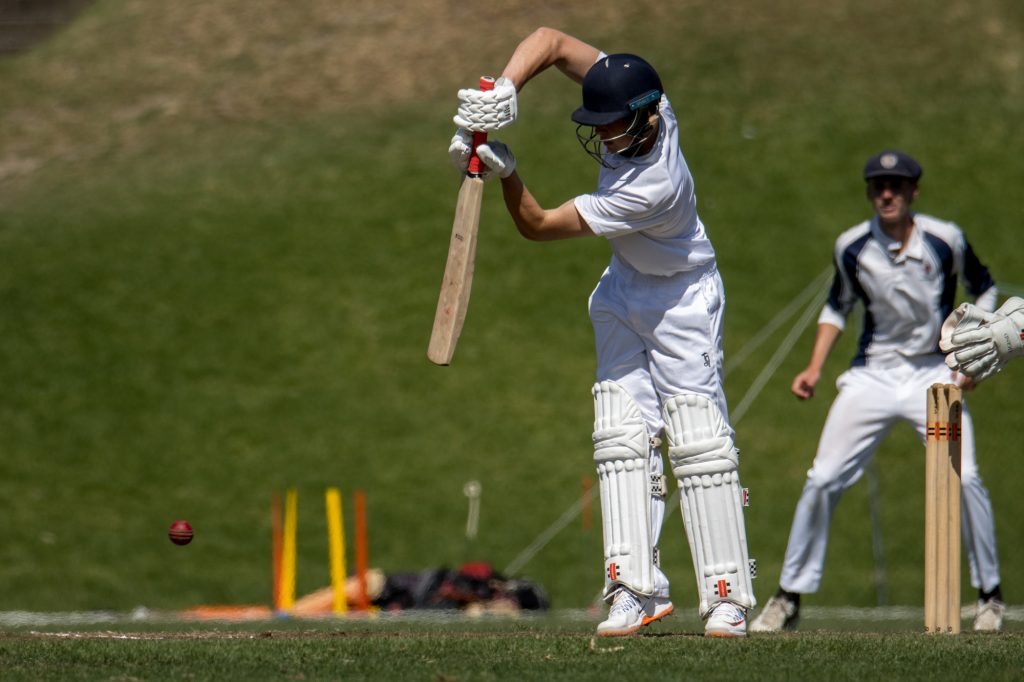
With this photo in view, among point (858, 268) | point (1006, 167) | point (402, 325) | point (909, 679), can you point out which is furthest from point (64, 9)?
point (909, 679)

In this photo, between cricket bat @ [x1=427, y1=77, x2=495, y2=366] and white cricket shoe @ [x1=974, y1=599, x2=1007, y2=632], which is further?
white cricket shoe @ [x1=974, y1=599, x2=1007, y2=632]

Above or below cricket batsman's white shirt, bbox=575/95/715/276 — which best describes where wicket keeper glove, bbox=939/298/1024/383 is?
below

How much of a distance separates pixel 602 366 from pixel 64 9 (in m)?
18.8

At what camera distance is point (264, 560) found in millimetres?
13984

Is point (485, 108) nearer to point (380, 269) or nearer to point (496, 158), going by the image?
point (496, 158)

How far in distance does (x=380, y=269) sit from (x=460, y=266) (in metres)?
11.6

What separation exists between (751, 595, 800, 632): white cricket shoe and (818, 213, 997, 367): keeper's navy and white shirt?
130 centimetres

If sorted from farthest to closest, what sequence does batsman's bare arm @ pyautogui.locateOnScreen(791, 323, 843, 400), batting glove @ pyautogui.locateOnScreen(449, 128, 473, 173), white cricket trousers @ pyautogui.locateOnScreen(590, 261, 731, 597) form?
batsman's bare arm @ pyautogui.locateOnScreen(791, 323, 843, 400) → white cricket trousers @ pyautogui.locateOnScreen(590, 261, 731, 597) → batting glove @ pyautogui.locateOnScreen(449, 128, 473, 173)

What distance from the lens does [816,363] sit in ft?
26.7

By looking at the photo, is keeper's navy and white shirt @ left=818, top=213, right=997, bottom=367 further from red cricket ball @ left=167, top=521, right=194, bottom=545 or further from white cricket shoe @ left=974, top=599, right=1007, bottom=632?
red cricket ball @ left=167, top=521, right=194, bottom=545

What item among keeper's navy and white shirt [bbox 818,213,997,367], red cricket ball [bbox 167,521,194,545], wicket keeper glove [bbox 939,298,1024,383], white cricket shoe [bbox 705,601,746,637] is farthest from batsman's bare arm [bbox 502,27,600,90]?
red cricket ball [bbox 167,521,194,545]

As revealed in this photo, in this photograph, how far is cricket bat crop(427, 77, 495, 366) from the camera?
5805mm

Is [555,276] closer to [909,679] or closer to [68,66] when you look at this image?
[68,66]

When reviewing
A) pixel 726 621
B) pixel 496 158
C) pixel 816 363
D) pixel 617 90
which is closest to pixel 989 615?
pixel 816 363
